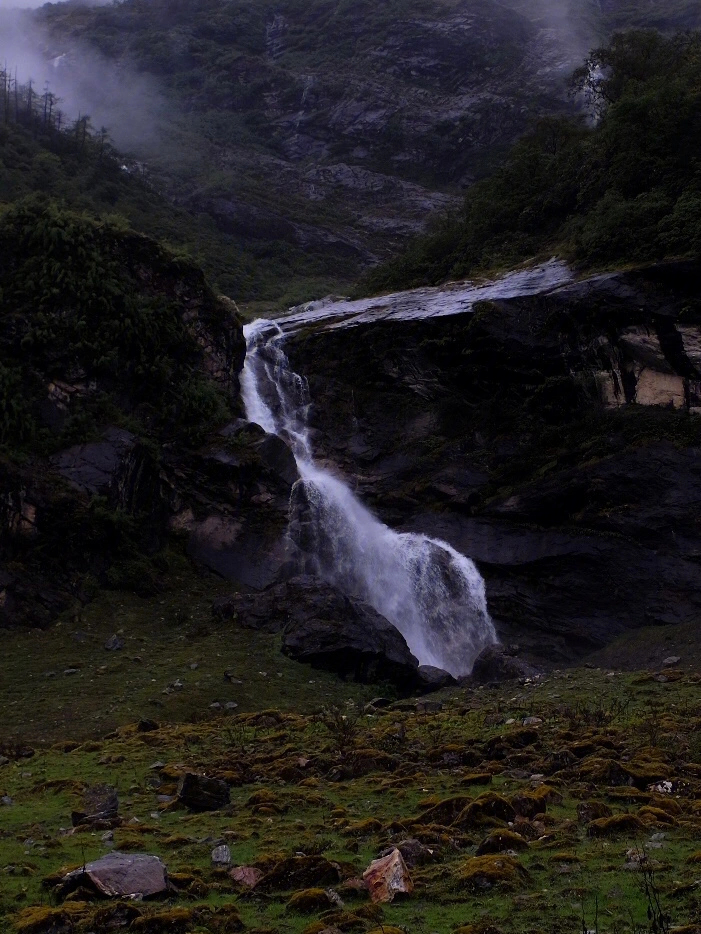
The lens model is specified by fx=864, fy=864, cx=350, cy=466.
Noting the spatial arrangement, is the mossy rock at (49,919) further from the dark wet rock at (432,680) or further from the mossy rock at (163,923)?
the dark wet rock at (432,680)

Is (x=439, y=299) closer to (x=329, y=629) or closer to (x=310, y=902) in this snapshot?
(x=329, y=629)


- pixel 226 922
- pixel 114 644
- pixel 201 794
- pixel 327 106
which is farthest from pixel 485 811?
pixel 327 106

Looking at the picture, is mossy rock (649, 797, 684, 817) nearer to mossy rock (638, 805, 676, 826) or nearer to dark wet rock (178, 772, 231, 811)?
mossy rock (638, 805, 676, 826)

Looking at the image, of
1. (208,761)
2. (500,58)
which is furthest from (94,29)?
(208,761)

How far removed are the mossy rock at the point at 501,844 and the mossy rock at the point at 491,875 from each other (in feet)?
1.84

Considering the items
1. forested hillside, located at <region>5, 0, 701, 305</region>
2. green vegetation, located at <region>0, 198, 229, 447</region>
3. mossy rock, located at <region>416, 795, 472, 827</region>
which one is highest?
forested hillside, located at <region>5, 0, 701, 305</region>

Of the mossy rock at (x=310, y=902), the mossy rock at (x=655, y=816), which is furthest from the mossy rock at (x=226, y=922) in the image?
the mossy rock at (x=655, y=816)

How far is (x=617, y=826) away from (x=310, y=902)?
3996mm

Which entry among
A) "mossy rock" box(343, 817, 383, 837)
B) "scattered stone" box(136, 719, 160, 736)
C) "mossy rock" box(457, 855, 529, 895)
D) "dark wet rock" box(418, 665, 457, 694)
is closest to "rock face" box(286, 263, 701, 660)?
"dark wet rock" box(418, 665, 457, 694)

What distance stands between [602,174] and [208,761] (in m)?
42.2

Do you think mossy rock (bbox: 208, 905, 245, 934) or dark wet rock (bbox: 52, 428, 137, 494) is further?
dark wet rock (bbox: 52, 428, 137, 494)

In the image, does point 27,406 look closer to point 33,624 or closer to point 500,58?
point 33,624

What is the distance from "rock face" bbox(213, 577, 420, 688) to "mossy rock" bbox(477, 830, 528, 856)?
17.6 m

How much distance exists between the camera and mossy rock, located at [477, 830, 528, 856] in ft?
31.8
